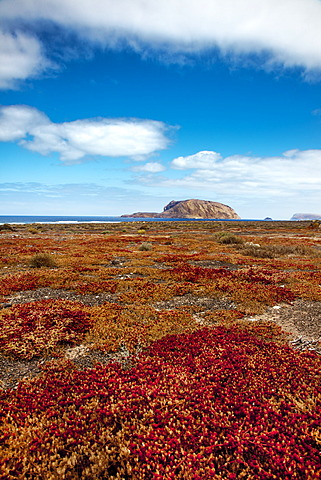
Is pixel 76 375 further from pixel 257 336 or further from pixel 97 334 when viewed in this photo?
pixel 257 336

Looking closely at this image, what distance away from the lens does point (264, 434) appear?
4625mm

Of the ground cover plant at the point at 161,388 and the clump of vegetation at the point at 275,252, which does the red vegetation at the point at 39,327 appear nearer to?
the ground cover plant at the point at 161,388

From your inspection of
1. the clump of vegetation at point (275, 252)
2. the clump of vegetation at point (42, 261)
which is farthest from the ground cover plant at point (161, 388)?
the clump of vegetation at point (275, 252)

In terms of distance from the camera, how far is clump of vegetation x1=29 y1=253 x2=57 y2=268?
21.7 m

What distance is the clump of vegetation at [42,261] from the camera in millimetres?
21703

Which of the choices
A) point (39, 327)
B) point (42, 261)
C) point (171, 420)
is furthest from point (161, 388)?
point (42, 261)

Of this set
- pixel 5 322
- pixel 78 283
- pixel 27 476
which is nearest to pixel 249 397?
Answer: pixel 27 476

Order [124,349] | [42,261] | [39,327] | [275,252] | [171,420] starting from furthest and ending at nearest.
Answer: [275,252]
[42,261]
[39,327]
[124,349]
[171,420]

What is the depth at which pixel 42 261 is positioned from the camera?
71.6ft

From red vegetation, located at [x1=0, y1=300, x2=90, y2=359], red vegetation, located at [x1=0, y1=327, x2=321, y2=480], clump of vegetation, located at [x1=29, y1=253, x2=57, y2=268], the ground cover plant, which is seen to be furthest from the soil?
clump of vegetation, located at [x1=29, y1=253, x2=57, y2=268]

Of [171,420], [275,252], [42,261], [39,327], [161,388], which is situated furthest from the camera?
[275,252]

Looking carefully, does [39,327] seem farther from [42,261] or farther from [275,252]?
[275,252]

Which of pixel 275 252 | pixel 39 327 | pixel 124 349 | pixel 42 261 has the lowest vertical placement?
pixel 124 349

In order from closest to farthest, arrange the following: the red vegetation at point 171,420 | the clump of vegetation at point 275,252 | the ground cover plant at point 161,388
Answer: the red vegetation at point 171,420 < the ground cover plant at point 161,388 < the clump of vegetation at point 275,252
